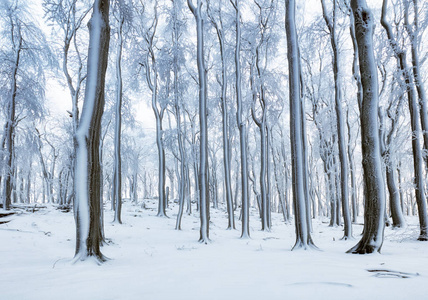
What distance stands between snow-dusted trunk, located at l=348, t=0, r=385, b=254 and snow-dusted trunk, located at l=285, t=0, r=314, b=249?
989mm

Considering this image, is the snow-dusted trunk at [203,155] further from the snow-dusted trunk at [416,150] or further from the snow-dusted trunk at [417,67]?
the snow-dusted trunk at [417,67]

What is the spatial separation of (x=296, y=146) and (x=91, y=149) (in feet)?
12.3

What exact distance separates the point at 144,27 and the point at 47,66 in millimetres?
4886

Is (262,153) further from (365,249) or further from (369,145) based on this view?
(365,249)

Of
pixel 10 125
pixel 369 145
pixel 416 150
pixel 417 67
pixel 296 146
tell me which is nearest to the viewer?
pixel 369 145

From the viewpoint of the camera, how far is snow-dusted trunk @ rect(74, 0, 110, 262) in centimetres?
398

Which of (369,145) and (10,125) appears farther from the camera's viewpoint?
(10,125)

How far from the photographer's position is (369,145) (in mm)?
4477

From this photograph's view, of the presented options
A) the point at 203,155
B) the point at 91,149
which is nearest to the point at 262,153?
the point at 203,155

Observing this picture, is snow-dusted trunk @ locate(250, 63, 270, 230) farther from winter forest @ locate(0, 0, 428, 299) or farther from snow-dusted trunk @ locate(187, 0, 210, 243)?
snow-dusted trunk @ locate(187, 0, 210, 243)

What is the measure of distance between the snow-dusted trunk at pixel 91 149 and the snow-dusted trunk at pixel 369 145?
4041mm

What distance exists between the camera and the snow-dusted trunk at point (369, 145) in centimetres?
424

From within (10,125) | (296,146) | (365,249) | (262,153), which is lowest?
(365,249)

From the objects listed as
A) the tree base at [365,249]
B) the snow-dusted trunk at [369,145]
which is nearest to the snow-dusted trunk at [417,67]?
the snow-dusted trunk at [369,145]
